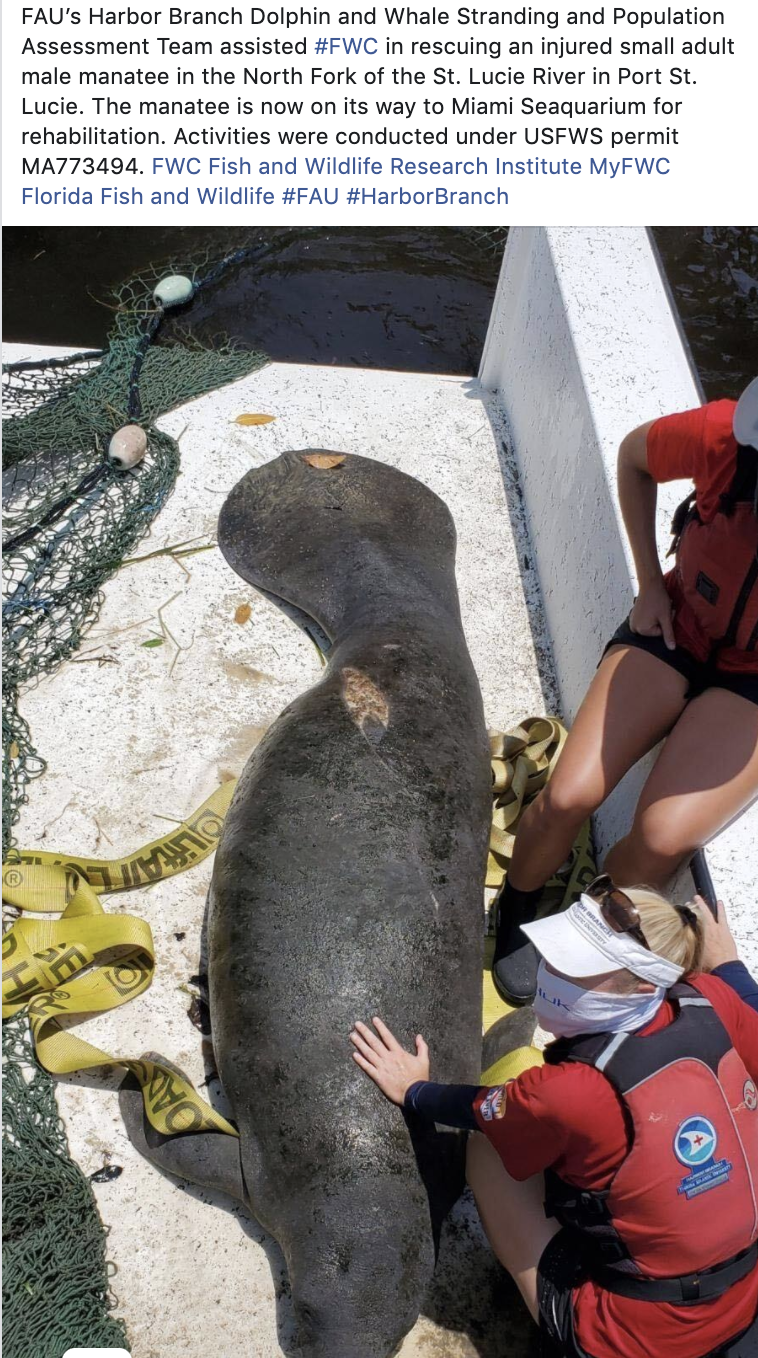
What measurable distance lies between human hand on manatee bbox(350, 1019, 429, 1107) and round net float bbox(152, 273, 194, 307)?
18.3 ft

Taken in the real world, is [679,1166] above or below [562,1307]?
above

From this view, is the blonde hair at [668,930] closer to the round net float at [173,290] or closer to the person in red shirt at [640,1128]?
the person in red shirt at [640,1128]

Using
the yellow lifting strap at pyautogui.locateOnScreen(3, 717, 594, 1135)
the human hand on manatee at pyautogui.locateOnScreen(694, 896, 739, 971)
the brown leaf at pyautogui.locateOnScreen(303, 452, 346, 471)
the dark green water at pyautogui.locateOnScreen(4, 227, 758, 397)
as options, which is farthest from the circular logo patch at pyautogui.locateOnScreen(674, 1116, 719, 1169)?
the dark green water at pyautogui.locateOnScreen(4, 227, 758, 397)

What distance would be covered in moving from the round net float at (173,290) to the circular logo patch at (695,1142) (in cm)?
615

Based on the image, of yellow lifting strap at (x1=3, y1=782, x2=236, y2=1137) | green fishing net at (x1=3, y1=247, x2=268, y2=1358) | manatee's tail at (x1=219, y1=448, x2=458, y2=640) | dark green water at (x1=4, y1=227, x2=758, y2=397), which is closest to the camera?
green fishing net at (x1=3, y1=247, x2=268, y2=1358)

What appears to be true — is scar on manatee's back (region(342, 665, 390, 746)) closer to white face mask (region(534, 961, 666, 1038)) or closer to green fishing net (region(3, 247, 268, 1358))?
white face mask (region(534, 961, 666, 1038))

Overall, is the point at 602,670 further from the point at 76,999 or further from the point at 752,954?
the point at 76,999

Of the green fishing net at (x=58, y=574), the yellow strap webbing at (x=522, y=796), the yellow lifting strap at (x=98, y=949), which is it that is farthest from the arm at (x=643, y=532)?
the green fishing net at (x=58, y=574)

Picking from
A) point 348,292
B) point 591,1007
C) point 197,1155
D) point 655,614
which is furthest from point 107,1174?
point 348,292

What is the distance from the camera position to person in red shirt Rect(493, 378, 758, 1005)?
9.97 ft

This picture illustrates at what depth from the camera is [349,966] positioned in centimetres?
278

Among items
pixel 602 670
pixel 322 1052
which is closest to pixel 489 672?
pixel 602 670

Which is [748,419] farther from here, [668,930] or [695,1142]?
[695,1142]

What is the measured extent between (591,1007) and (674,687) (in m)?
1.26
